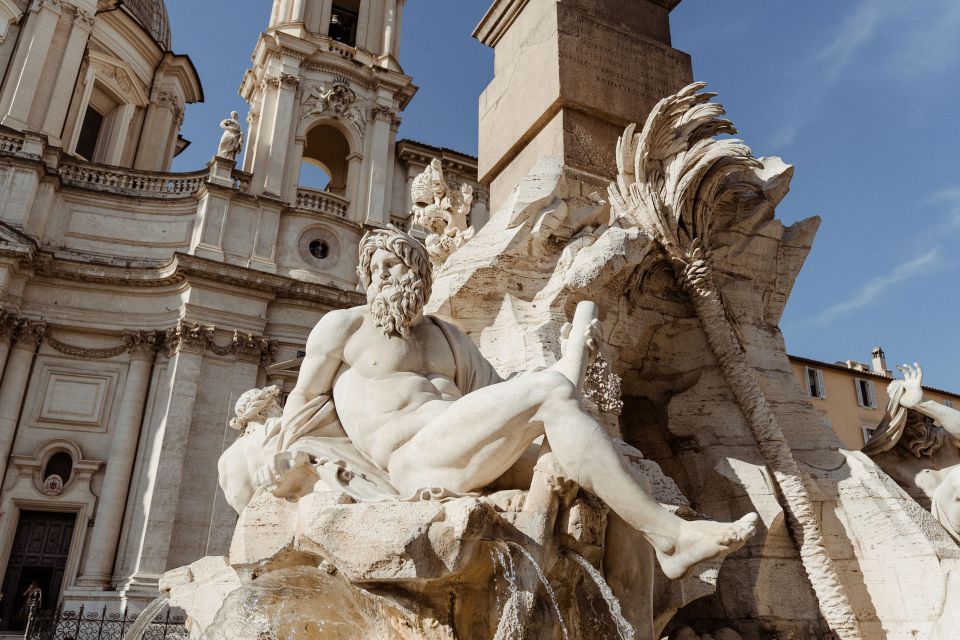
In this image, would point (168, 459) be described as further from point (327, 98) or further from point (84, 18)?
point (84, 18)

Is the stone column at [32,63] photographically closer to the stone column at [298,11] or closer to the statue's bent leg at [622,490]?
the stone column at [298,11]

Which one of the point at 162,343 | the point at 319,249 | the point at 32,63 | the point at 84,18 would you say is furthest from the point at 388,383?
the point at 84,18

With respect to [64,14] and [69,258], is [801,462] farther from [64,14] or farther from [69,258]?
[64,14]

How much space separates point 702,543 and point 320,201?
764 inches

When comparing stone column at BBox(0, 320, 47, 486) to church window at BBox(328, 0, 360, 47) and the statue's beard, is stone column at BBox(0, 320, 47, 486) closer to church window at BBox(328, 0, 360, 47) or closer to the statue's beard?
church window at BBox(328, 0, 360, 47)

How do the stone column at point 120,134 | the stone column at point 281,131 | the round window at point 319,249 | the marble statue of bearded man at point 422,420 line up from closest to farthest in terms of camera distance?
the marble statue of bearded man at point 422,420, the round window at point 319,249, the stone column at point 281,131, the stone column at point 120,134

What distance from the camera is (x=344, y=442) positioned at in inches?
144

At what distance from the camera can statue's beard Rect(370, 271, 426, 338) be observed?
358 centimetres

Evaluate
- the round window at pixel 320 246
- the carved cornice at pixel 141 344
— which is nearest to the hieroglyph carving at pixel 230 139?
the round window at pixel 320 246

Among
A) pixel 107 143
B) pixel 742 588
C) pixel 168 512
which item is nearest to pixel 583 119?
pixel 742 588

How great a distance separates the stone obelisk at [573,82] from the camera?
6016mm

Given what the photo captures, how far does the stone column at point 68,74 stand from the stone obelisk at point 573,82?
1700 centimetres

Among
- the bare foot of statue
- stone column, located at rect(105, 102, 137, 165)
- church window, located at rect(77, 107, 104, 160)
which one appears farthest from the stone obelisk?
church window, located at rect(77, 107, 104, 160)

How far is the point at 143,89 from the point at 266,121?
6387 mm
